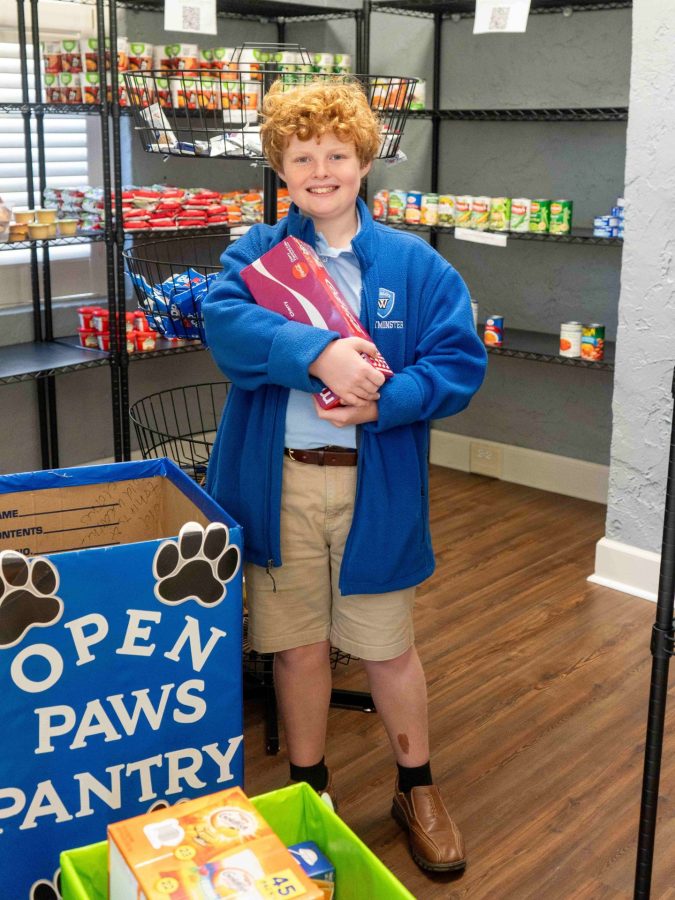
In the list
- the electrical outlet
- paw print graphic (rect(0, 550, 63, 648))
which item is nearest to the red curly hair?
paw print graphic (rect(0, 550, 63, 648))

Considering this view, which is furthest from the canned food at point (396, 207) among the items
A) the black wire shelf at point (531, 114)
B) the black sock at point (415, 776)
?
the black sock at point (415, 776)

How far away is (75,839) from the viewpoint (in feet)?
4.64

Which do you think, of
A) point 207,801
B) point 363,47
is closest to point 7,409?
point 363,47

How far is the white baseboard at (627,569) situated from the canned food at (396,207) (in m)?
1.51

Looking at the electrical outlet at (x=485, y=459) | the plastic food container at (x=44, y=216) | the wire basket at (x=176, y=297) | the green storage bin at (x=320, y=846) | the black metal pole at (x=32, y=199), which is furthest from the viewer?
the electrical outlet at (x=485, y=459)

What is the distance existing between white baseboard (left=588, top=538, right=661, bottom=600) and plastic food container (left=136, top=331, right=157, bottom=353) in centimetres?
163

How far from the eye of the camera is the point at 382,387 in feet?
5.77

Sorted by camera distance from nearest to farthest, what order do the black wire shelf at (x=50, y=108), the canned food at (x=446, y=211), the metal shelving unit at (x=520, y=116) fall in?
the black wire shelf at (x=50, y=108), the metal shelving unit at (x=520, y=116), the canned food at (x=446, y=211)

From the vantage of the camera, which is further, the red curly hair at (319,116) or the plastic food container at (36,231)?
the plastic food container at (36,231)

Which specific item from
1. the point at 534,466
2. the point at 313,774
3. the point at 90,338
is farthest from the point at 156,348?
the point at 313,774

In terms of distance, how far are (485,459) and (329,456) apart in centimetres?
261

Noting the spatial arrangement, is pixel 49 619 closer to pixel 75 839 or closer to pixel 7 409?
pixel 75 839

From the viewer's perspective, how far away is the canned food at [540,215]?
3.73m

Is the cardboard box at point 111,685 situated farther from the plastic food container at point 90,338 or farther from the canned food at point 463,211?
the canned food at point 463,211
